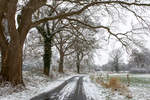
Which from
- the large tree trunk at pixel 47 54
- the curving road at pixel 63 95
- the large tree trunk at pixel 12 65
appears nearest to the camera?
the curving road at pixel 63 95

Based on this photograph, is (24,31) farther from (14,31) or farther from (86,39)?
(86,39)

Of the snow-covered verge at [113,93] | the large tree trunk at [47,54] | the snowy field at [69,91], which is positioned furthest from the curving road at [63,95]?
the large tree trunk at [47,54]

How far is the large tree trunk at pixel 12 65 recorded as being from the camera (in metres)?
11.2

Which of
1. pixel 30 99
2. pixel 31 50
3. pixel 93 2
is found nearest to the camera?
pixel 30 99

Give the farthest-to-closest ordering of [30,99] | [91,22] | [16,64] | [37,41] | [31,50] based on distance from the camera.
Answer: [37,41], [31,50], [91,22], [16,64], [30,99]

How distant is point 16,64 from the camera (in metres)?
11.3

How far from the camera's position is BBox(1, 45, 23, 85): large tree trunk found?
11172 mm

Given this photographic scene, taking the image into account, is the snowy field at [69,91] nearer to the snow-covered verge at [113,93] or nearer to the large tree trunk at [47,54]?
the snow-covered verge at [113,93]

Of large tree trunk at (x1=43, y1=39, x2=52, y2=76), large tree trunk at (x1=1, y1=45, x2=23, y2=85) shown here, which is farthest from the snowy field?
large tree trunk at (x1=43, y1=39, x2=52, y2=76)

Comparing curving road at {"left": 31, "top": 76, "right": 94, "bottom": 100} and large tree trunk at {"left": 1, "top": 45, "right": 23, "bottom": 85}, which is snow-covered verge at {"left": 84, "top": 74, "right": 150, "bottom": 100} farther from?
large tree trunk at {"left": 1, "top": 45, "right": 23, "bottom": 85}

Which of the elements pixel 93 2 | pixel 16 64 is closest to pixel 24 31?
pixel 16 64

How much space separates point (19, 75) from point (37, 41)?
40.0ft

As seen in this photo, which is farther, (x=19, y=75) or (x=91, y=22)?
(x=91, y=22)

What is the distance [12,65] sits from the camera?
11.2 meters
